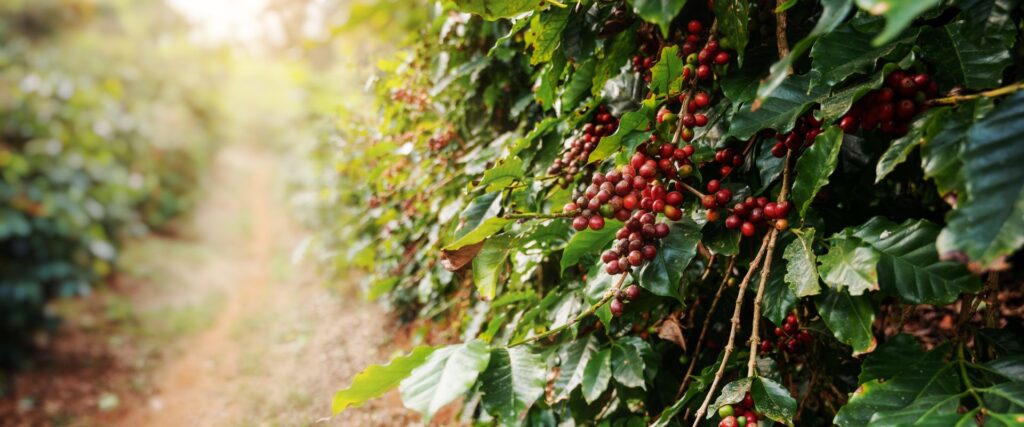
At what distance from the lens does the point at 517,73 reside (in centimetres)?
186

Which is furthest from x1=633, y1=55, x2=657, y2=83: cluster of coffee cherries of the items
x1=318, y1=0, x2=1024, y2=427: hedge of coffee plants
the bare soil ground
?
the bare soil ground

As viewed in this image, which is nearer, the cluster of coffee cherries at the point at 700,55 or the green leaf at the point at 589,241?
the green leaf at the point at 589,241

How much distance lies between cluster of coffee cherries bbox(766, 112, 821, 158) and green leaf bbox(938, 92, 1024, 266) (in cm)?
33

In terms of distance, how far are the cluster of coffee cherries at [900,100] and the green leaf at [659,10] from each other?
1.28ft

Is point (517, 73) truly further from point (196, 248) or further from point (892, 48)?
point (196, 248)

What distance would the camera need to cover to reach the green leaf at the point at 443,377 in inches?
33.0

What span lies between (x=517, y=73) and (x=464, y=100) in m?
0.30

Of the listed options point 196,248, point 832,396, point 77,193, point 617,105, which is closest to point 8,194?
point 77,193

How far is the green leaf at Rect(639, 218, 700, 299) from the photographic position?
950mm

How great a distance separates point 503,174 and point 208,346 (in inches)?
173

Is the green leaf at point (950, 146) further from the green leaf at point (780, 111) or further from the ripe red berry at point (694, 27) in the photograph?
the ripe red berry at point (694, 27)

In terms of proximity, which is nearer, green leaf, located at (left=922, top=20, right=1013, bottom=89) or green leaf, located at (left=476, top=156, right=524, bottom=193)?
green leaf, located at (left=922, top=20, right=1013, bottom=89)

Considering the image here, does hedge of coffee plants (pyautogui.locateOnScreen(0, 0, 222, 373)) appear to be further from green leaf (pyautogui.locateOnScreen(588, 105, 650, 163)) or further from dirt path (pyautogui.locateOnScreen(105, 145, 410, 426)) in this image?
green leaf (pyautogui.locateOnScreen(588, 105, 650, 163))

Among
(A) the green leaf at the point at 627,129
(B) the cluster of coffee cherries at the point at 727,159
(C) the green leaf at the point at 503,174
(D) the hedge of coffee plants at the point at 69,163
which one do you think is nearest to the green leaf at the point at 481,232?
(C) the green leaf at the point at 503,174
